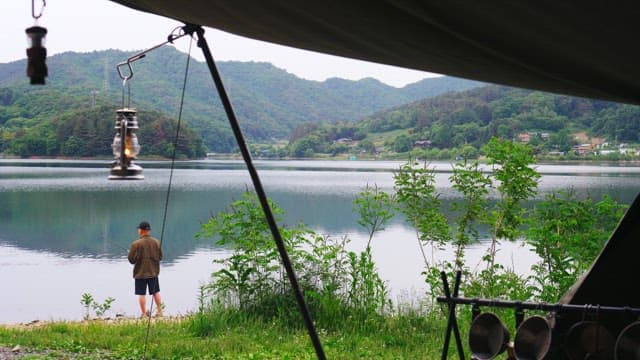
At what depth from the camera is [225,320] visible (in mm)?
5500

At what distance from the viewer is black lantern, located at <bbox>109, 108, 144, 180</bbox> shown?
329cm

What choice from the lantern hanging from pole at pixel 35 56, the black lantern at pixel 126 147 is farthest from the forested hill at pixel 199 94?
the lantern hanging from pole at pixel 35 56

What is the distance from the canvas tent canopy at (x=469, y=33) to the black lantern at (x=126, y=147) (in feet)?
4.46

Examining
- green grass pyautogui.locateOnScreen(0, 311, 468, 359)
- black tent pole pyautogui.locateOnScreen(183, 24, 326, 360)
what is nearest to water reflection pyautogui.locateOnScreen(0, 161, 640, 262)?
green grass pyautogui.locateOnScreen(0, 311, 468, 359)

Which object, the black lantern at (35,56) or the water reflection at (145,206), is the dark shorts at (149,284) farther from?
the water reflection at (145,206)

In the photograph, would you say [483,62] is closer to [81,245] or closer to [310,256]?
[310,256]

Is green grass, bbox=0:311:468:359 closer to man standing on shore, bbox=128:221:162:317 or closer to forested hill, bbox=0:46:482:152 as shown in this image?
man standing on shore, bbox=128:221:162:317

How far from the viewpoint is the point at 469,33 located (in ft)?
5.35

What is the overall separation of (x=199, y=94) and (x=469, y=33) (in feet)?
158

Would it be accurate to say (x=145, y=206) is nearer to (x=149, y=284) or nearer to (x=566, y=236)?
(x=149, y=284)

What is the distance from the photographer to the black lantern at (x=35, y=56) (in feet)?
6.23

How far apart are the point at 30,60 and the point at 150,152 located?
28093 millimetres

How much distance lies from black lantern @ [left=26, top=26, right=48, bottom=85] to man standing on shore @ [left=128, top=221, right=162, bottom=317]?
17.7ft

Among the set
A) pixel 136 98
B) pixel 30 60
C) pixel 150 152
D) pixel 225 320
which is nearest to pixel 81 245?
pixel 150 152
